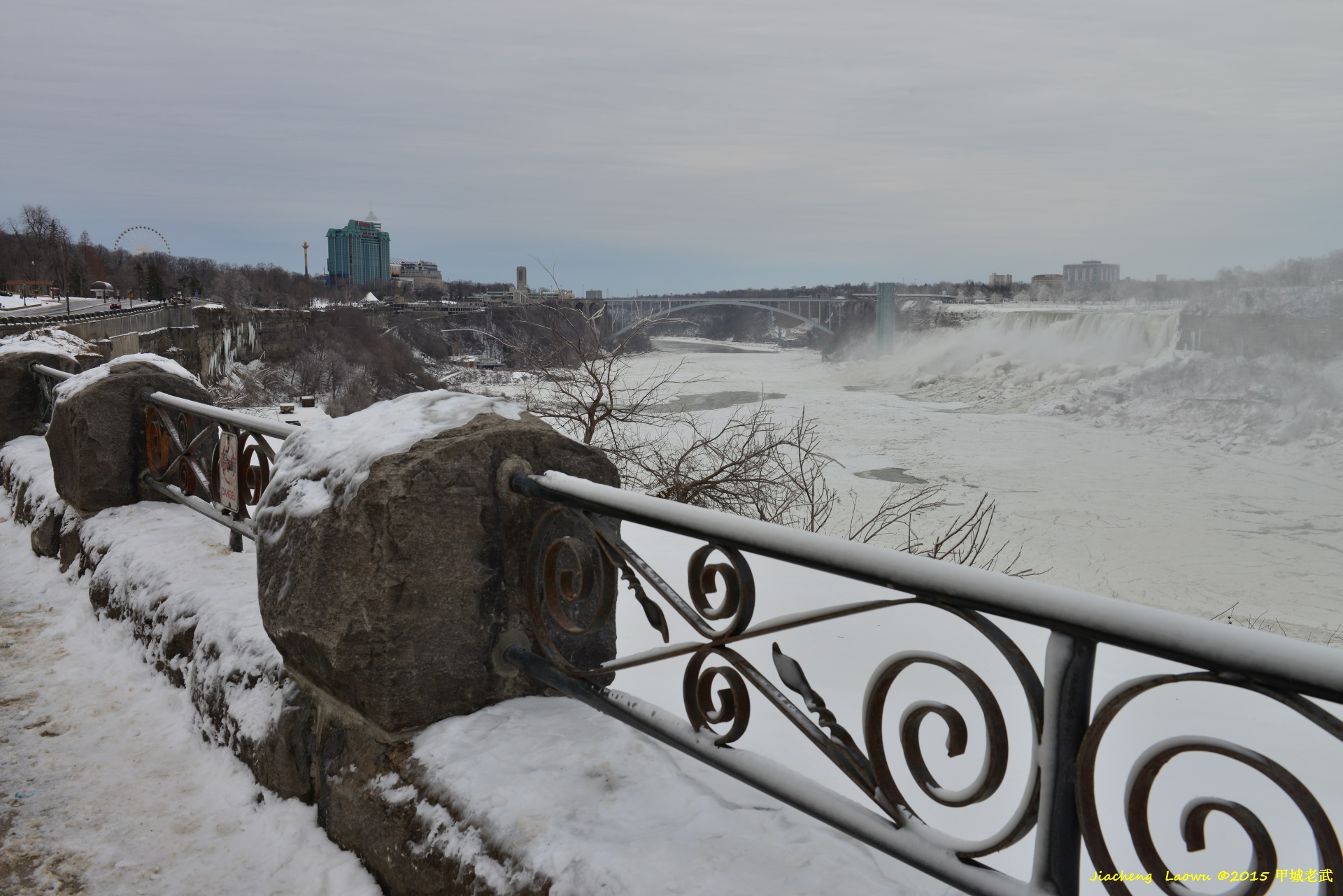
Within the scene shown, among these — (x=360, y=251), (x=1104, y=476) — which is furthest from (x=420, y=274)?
(x=1104, y=476)

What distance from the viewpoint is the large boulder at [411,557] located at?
2.03 m

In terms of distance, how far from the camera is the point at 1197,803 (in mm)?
1065

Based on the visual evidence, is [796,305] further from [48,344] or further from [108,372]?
[108,372]

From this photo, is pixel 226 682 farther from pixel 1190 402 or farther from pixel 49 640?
pixel 1190 402

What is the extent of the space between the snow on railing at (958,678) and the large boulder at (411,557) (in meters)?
0.09

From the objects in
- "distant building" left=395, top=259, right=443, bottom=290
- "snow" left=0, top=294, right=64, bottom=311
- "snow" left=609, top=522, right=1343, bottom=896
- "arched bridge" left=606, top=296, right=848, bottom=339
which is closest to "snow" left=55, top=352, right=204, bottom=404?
"snow" left=609, top=522, right=1343, bottom=896

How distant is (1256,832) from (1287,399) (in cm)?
5087

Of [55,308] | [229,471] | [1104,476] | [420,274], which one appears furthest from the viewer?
[420,274]

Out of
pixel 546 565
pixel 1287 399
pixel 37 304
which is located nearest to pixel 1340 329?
pixel 1287 399

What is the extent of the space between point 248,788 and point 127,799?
0.35 meters

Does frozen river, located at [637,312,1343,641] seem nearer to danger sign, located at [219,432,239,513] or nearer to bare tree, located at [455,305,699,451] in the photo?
bare tree, located at [455,305,699,451]

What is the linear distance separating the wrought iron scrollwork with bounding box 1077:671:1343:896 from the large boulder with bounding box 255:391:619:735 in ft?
3.64

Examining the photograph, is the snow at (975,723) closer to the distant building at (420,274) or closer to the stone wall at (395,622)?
the stone wall at (395,622)

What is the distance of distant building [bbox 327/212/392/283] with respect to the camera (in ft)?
483
